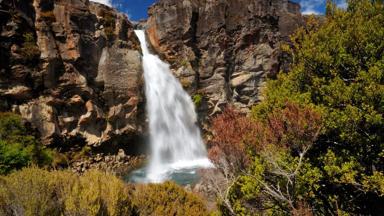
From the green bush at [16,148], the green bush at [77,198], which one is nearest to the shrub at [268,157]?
the green bush at [77,198]

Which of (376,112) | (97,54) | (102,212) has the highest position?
(97,54)

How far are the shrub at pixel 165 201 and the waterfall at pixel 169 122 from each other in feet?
55.5

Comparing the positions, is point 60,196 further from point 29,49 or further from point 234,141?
point 29,49

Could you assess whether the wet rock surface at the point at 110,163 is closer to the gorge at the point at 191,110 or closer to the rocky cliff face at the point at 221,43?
the gorge at the point at 191,110

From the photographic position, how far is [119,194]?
27.2 feet

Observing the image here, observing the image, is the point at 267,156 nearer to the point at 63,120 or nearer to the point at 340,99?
the point at 340,99

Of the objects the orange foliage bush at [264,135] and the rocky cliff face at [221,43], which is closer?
the orange foliage bush at [264,135]

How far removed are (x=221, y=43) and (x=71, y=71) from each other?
20.4 meters

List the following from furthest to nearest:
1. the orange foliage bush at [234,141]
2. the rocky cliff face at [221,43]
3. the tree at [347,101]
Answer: the rocky cliff face at [221,43], the orange foliage bush at [234,141], the tree at [347,101]

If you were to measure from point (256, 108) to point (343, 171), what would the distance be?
456cm

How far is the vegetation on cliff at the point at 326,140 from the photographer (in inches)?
302

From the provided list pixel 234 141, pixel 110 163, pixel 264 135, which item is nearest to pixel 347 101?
pixel 264 135

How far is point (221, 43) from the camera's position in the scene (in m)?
37.2

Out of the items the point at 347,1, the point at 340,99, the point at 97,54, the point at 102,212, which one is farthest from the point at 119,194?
the point at 97,54
